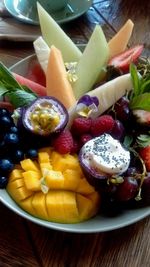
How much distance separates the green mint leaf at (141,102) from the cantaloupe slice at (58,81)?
4.6 inches

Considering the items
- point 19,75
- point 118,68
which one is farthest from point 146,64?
point 19,75

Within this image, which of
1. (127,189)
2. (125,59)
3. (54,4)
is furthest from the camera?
(54,4)

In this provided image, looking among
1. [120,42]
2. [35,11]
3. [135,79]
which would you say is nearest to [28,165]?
[135,79]

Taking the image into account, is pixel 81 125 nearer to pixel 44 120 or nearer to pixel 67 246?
pixel 44 120

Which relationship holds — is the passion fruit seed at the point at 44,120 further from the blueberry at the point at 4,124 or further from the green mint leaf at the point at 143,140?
the green mint leaf at the point at 143,140

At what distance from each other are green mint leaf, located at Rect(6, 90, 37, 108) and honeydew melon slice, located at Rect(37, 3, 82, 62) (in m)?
0.17

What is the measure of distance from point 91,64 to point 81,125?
19 centimetres

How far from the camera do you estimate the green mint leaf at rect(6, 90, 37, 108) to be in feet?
3.03

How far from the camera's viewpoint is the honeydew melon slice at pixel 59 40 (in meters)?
1.07

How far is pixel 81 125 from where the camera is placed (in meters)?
0.89

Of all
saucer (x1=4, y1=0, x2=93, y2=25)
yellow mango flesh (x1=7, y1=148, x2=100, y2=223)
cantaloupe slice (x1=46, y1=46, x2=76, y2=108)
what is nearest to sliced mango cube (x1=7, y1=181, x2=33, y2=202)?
yellow mango flesh (x1=7, y1=148, x2=100, y2=223)

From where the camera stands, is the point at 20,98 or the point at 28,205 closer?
the point at 28,205

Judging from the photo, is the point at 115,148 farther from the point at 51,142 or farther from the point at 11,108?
the point at 11,108

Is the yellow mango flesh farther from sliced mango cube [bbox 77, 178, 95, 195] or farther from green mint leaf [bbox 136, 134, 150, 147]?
green mint leaf [bbox 136, 134, 150, 147]
